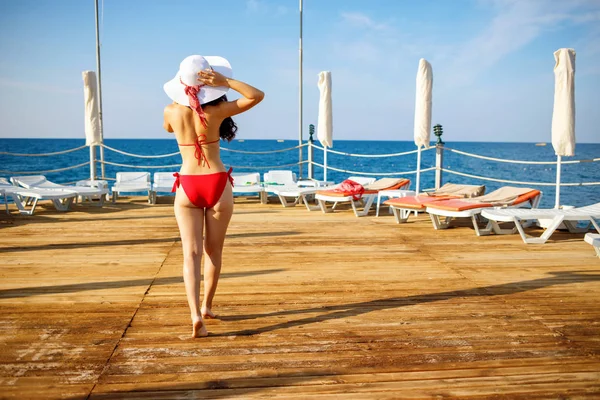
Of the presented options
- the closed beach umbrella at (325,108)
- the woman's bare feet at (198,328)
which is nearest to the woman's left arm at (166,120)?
the woman's bare feet at (198,328)

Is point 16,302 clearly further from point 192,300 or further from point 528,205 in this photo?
point 528,205

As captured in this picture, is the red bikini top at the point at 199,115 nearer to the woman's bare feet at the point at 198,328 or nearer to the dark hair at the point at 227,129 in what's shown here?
the dark hair at the point at 227,129

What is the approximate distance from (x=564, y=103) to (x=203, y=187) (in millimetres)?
5617

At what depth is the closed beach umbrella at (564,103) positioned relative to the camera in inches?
261

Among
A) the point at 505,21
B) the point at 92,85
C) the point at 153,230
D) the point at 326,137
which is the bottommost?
the point at 153,230

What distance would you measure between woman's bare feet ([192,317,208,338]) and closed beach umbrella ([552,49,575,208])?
5449 mm

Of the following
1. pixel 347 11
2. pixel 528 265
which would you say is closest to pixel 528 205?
pixel 528 265

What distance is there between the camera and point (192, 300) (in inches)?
112

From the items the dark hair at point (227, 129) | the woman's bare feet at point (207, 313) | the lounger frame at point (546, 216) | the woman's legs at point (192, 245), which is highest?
the dark hair at point (227, 129)

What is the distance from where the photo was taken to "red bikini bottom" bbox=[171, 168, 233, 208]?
2.79m

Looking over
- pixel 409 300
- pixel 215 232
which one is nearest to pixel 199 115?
pixel 215 232

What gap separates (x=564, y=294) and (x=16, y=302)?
3792 millimetres

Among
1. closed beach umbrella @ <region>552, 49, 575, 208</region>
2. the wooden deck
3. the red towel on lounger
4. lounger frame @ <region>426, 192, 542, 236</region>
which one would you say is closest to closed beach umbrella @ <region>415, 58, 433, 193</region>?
the red towel on lounger

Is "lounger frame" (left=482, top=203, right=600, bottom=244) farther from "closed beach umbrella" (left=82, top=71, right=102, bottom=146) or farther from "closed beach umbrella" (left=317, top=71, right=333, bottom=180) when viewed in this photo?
"closed beach umbrella" (left=82, top=71, right=102, bottom=146)
